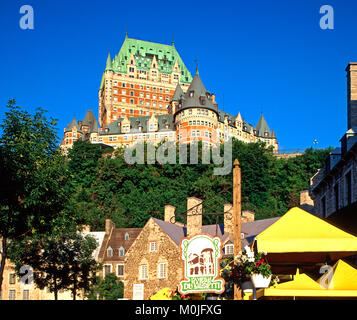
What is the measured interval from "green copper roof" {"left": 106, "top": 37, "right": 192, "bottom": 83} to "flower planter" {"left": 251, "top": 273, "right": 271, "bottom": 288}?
152947 mm

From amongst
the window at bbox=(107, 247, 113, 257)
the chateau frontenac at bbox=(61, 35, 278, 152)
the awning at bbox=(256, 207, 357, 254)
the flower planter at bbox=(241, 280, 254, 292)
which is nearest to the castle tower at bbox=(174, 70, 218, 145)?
the chateau frontenac at bbox=(61, 35, 278, 152)

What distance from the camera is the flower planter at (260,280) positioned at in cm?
1382

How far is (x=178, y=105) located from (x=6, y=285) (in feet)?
275

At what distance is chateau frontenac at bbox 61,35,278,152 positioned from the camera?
5162 inches

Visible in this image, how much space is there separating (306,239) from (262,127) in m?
142

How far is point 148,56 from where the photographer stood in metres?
176

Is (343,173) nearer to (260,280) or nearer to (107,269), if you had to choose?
(260,280)

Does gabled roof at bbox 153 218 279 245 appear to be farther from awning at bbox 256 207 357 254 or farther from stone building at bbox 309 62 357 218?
awning at bbox 256 207 357 254

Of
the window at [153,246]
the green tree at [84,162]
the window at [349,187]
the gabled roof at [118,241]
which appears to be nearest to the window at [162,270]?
the window at [153,246]

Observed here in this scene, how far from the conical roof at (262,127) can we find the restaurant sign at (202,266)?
13994cm

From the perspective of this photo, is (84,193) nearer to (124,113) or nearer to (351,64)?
(124,113)

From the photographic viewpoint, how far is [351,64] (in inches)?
1079

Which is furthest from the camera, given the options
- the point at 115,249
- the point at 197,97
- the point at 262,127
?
the point at 262,127
